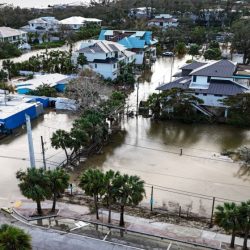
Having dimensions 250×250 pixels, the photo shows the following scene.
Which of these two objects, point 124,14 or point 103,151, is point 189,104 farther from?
point 124,14

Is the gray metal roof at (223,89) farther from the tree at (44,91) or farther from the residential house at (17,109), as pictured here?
the residential house at (17,109)

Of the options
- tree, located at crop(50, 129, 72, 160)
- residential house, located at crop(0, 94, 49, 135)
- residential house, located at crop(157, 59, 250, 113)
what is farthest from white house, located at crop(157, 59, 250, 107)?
tree, located at crop(50, 129, 72, 160)

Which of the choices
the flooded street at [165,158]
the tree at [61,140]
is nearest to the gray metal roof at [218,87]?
the flooded street at [165,158]

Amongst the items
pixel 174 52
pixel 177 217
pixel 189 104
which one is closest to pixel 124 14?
pixel 174 52

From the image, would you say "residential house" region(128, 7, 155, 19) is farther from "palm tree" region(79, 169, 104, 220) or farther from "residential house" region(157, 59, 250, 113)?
"palm tree" region(79, 169, 104, 220)

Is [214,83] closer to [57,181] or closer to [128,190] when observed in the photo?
[128,190]

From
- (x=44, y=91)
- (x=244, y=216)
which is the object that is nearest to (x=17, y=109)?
(x=44, y=91)
